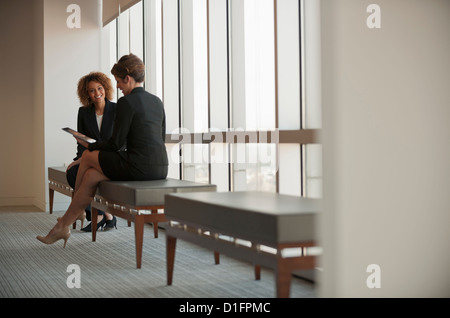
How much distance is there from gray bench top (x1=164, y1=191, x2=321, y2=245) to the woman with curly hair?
218 cm

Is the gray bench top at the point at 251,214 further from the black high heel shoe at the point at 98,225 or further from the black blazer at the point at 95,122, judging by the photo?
the black high heel shoe at the point at 98,225

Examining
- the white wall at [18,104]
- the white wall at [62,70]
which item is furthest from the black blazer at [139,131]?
the white wall at [18,104]

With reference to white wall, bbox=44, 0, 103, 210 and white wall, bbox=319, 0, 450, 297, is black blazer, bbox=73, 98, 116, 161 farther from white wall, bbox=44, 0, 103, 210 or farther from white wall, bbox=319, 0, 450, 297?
white wall, bbox=319, 0, 450, 297

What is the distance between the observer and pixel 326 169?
2430mm

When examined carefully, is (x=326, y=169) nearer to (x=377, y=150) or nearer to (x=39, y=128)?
(x=377, y=150)

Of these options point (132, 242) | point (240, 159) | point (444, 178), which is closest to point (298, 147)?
point (240, 159)

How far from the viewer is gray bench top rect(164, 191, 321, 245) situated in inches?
101

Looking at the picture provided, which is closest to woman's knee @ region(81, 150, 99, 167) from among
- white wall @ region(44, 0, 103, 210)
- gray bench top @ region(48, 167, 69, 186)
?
gray bench top @ region(48, 167, 69, 186)

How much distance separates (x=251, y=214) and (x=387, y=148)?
1.89ft

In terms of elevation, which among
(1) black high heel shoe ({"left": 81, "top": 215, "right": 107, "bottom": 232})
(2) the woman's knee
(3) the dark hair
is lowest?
(1) black high heel shoe ({"left": 81, "top": 215, "right": 107, "bottom": 232})

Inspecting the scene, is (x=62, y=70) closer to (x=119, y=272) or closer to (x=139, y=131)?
(x=139, y=131)

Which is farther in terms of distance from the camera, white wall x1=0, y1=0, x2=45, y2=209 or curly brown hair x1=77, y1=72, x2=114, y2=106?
white wall x1=0, y1=0, x2=45, y2=209

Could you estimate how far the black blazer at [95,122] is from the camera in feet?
18.2
